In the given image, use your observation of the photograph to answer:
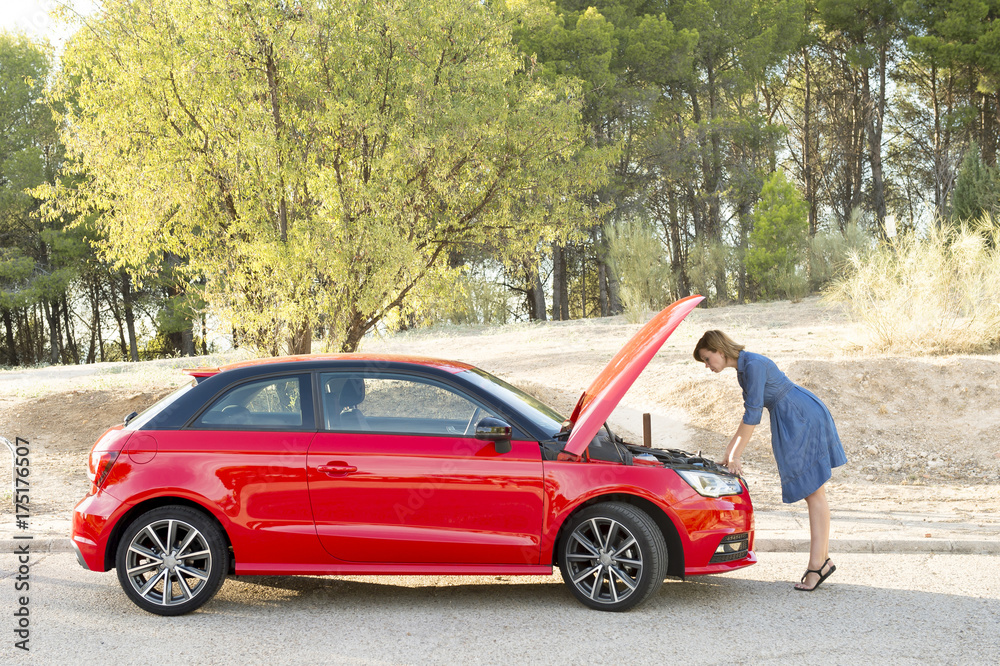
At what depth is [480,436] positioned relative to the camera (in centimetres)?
518

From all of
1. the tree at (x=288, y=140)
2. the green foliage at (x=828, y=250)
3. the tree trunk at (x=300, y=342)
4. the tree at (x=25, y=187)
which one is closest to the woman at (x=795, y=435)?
the tree at (x=288, y=140)

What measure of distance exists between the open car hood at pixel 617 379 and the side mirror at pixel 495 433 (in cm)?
37

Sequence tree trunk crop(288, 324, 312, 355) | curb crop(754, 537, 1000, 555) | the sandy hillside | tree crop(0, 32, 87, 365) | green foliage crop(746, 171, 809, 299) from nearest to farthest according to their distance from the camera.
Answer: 1. curb crop(754, 537, 1000, 555)
2. the sandy hillside
3. tree trunk crop(288, 324, 312, 355)
4. green foliage crop(746, 171, 809, 299)
5. tree crop(0, 32, 87, 365)

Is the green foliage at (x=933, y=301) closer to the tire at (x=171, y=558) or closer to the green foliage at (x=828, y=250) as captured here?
the tire at (x=171, y=558)

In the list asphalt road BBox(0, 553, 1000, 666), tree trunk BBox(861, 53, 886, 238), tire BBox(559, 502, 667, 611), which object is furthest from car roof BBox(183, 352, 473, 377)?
tree trunk BBox(861, 53, 886, 238)

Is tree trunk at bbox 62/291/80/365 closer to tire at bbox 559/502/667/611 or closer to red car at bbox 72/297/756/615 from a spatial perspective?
red car at bbox 72/297/756/615

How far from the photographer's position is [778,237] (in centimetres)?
2912

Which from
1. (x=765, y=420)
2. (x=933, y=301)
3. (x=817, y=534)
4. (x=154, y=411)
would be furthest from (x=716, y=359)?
(x=933, y=301)

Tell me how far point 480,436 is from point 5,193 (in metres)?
34.6

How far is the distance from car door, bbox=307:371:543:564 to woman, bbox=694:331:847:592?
1486mm

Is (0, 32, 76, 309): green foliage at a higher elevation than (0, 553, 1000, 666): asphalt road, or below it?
higher

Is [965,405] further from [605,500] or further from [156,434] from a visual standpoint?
[156,434]

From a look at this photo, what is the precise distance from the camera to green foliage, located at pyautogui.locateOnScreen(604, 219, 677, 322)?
85.6 feet

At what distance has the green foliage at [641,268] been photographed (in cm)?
2609
